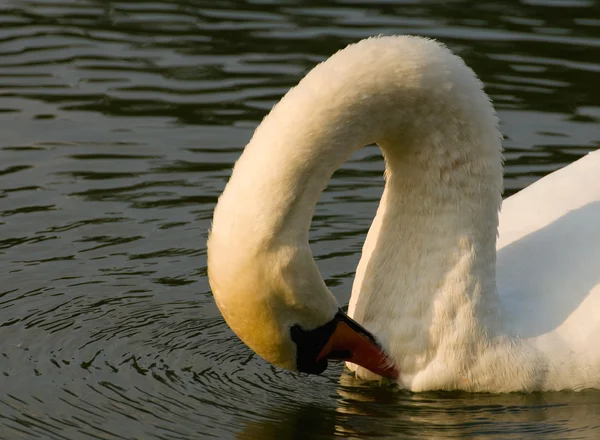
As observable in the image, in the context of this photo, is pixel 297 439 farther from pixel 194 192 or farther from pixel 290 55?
pixel 290 55

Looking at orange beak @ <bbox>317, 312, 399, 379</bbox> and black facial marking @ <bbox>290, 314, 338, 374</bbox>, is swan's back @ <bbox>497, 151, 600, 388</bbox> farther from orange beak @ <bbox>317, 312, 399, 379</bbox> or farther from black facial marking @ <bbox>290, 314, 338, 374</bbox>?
black facial marking @ <bbox>290, 314, 338, 374</bbox>

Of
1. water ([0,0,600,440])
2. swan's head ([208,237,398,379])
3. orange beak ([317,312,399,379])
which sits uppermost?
swan's head ([208,237,398,379])

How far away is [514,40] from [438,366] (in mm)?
8129

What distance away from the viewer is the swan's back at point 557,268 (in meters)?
7.90

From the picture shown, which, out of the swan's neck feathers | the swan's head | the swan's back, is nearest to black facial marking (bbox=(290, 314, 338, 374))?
the swan's head

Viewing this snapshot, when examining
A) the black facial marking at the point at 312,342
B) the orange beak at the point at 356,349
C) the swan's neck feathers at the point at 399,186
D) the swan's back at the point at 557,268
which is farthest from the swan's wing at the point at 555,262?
the black facial marking at the point at 312,342

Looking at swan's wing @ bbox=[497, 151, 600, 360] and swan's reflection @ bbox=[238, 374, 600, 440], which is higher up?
swan's wing @ bbox=[497, 151, 600, 360]

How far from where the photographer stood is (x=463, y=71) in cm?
767

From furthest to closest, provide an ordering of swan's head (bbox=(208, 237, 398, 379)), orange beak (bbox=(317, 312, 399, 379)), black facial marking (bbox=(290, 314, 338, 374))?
orange beak (bbox=(317, 312, 399, 379)) → black facial marking (bbox=(290, 314, 338, 374)) → swan's head (bbox=(208, 237, 398, 379))

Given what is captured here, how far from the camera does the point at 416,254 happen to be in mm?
8023

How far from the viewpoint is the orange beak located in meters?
7.44

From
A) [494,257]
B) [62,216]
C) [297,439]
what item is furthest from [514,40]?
[297,439]

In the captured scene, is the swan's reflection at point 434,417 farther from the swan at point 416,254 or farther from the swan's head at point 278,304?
the swan's head at point 278,304

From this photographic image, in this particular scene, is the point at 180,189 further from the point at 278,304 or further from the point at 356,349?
the point at 278,304
